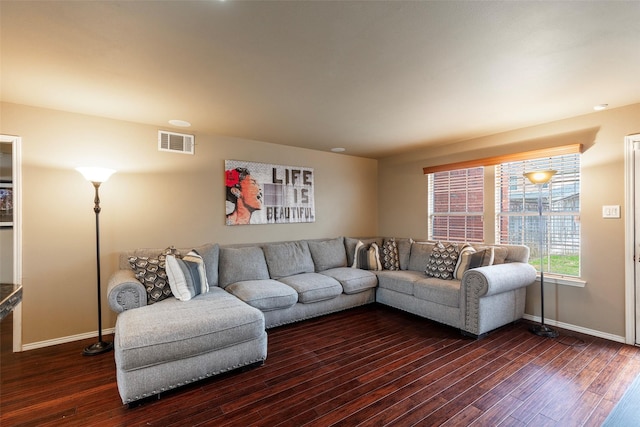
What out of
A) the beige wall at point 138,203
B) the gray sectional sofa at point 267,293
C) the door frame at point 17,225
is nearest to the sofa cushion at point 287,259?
the gray sectional sofa at point 267,293

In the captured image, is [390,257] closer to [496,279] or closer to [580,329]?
[496,279]

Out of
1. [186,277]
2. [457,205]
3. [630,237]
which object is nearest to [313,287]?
[186,277]

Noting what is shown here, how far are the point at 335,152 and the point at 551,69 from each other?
10.2 ft

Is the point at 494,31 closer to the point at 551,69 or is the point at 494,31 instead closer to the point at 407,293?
the point at 551,69

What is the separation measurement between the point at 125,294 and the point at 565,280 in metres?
4.42

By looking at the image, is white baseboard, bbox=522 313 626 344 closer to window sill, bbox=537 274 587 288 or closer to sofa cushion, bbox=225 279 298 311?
window sill, bbox=537 274 587 288

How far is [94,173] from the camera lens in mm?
2689

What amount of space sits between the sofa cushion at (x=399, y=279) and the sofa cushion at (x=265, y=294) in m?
1.32

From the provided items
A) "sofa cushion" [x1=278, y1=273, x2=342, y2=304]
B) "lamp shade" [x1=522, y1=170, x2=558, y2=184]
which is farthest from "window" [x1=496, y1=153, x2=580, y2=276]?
"sofa cushion" [x1=278, y1=273, x2=342, y2=304]

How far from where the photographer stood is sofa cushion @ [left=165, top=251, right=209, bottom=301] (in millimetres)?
2715

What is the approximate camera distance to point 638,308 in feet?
9.23

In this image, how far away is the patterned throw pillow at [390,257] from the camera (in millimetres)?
4305

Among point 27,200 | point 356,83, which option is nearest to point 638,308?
point 356,83

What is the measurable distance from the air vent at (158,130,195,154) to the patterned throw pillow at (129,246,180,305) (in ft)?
4.51
